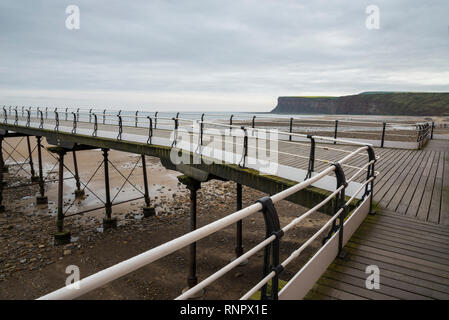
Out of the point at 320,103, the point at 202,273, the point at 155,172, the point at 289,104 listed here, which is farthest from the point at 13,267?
the point at 289,104

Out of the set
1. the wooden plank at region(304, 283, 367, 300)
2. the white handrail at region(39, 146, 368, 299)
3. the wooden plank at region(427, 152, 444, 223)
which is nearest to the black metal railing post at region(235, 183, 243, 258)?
the wooden plank at region(427, 152, 444, 223)

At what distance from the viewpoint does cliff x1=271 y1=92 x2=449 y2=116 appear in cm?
10078

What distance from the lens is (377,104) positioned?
119812 mm

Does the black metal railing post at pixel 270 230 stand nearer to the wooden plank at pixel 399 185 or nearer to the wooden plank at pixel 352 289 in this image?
the wooden plank at pixel 352 289

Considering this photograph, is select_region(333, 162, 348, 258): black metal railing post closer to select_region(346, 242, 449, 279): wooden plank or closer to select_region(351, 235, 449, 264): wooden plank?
select_region(346, 242, 449, 279): wooden plank

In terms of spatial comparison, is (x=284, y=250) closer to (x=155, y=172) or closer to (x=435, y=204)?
(x=435, y=204)

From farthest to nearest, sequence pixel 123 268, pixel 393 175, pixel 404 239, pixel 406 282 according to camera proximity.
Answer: pixel 393 175, pixel 404 239, pixel 406 282, pixel 123 268

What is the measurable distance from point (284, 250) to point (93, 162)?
25.2 meters

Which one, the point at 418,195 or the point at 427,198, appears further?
the point at 418,195

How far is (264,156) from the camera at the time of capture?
7.84m

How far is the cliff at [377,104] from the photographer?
101 m

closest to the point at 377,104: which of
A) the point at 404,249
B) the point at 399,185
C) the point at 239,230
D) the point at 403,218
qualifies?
the point at 239,230

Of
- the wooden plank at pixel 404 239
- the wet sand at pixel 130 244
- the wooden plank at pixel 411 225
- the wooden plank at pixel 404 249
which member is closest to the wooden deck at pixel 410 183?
the wooden plank at pixel 411 225

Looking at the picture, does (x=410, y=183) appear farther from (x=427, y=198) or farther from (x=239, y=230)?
(x=239, y=230)
